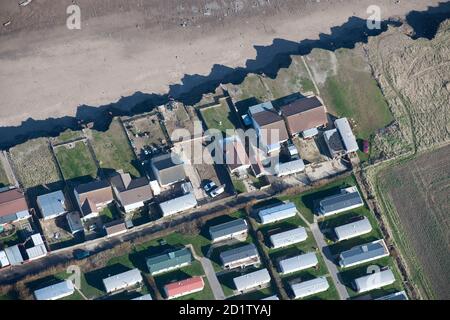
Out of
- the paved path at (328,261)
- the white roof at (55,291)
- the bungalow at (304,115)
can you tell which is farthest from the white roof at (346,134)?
the white roof at (55,291)

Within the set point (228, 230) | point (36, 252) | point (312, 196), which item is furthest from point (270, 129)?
point (36, 252)

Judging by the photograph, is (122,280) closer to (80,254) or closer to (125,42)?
(80,254)

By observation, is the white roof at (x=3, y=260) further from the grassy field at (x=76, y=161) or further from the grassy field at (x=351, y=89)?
the grassy field at (x=351, y=89)

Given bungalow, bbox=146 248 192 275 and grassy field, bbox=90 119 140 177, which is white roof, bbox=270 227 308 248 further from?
grassy field, bbox=90 119 140 177

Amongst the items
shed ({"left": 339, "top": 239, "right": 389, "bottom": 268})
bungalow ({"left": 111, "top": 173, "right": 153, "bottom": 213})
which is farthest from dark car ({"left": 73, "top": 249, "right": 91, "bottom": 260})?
shed ({"left": 339, "top": 239, "right": 389, "bottom": 268})
